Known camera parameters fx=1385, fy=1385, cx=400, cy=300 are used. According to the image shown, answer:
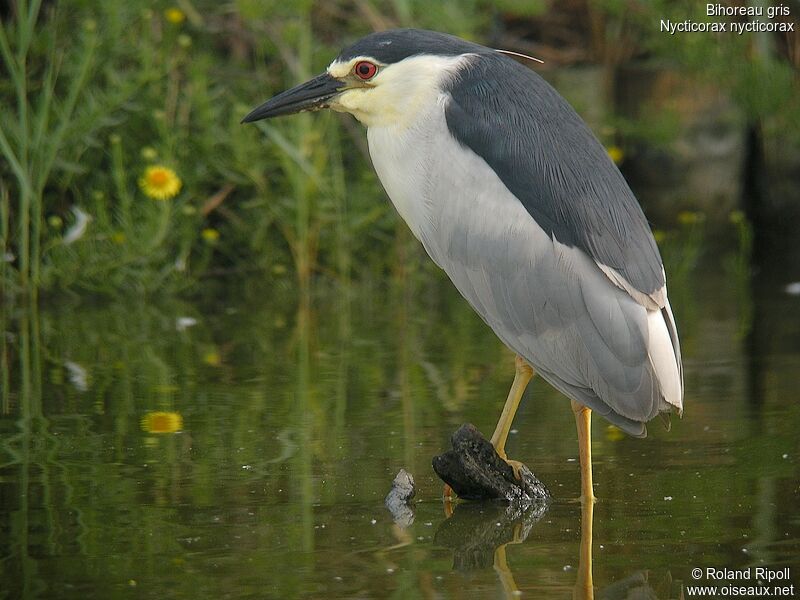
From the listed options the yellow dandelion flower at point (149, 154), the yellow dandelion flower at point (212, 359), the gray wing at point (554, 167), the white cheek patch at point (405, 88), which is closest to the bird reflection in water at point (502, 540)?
the gray wing at point (554, 167)

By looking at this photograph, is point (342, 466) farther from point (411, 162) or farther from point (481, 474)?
point (411, 162)

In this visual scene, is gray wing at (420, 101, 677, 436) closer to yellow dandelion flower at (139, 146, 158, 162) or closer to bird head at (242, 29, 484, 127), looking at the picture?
bird head at (242, 29, 484, 127)

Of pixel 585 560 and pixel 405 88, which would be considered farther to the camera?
pixel 405 88

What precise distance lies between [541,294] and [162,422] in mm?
1821

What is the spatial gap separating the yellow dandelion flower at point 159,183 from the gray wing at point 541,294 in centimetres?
382

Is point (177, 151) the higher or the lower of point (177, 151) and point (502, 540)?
the higher

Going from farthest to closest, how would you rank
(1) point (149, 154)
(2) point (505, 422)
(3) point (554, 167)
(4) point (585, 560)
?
(1) point (149, 154) → (2) point (505, 422) → (3) point (554, 167) → (4) point (585, 560)

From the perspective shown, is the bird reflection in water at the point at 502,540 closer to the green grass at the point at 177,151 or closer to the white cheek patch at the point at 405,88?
the white cheek patch at the point at 405,88

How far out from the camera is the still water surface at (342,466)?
367cm

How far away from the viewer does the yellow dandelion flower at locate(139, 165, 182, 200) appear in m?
8.25

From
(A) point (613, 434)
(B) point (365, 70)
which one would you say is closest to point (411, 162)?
(B) point (365, 70)

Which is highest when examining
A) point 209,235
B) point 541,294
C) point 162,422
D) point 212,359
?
point 209,235

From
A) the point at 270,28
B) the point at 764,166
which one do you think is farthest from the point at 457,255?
the point at 764,166

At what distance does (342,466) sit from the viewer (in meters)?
4.80
